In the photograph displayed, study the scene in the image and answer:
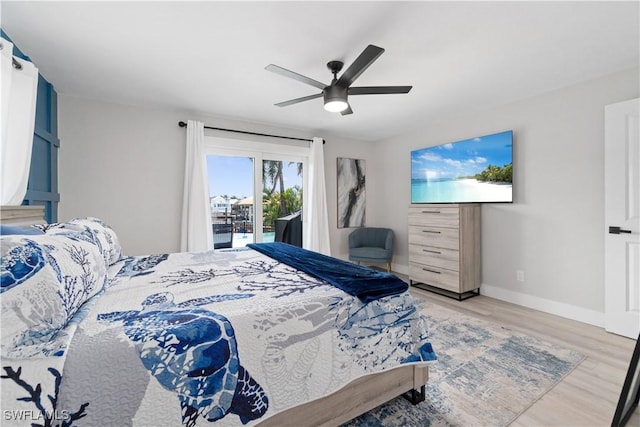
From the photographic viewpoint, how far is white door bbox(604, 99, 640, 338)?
2387mm

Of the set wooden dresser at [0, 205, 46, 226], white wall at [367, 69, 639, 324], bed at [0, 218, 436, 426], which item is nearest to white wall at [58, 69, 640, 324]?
white wall at [367, 69, 639, 324]

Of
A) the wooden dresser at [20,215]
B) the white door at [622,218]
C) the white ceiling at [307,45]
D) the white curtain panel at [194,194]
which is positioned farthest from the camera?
the white curtain panel at [194,194]

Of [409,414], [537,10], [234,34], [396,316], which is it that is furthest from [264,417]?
[537,10]

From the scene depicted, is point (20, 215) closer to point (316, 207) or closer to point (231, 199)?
point (231, 199)

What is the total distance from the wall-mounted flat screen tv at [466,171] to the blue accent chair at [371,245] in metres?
0.80

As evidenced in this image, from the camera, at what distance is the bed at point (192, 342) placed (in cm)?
84

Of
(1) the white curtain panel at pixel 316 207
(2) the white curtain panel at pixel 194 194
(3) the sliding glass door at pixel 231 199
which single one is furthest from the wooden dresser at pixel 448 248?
(2) the white curtain panel at pixel 194 194

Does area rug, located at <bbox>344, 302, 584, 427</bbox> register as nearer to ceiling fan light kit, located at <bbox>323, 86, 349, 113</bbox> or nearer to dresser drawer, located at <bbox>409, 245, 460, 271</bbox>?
dresser drawer, located at <bbox>409, 245, 460, 271</bbox>

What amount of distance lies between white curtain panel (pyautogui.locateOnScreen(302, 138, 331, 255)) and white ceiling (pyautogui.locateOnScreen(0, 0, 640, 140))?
138cm

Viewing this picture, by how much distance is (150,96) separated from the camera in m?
3.00

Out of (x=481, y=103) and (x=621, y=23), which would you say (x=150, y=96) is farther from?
(x=621, y=23)

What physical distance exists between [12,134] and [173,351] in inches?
85.5

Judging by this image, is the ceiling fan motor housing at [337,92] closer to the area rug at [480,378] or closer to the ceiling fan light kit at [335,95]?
the ceiling fan light kit at [335,95]

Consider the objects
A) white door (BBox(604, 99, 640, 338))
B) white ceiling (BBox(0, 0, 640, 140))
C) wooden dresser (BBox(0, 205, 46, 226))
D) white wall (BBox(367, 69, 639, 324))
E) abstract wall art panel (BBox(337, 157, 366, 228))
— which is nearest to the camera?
wooden dresser (BBox(0, 205, 46, 226))
